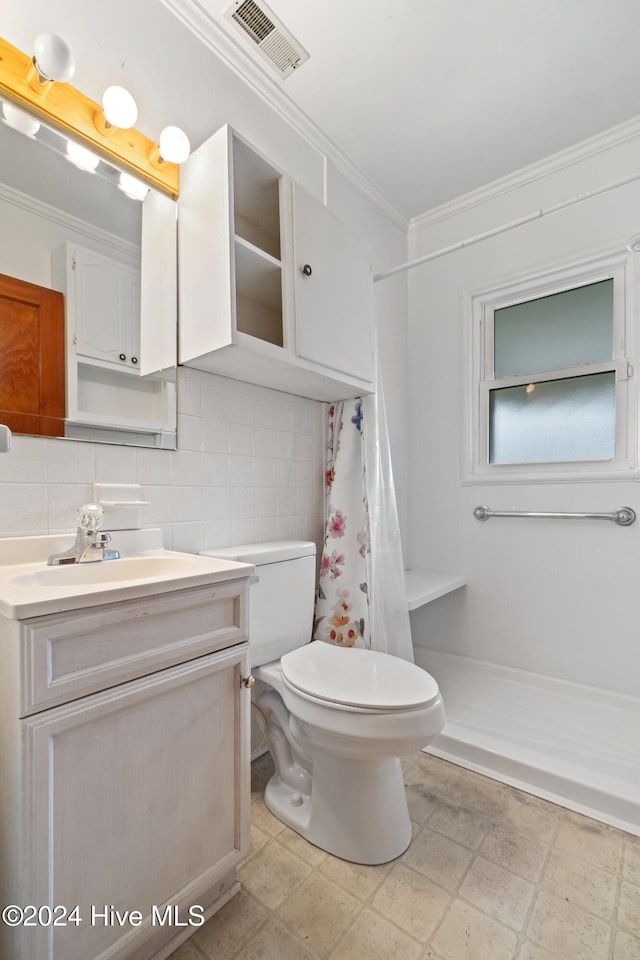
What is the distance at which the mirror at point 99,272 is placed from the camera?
1109 millimetres

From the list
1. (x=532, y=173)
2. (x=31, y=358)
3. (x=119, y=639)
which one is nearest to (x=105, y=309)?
(x=31, y=358)

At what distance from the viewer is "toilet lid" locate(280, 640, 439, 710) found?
1141mm

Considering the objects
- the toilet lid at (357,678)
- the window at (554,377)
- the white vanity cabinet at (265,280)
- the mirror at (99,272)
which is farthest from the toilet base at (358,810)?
the window at (554,377)

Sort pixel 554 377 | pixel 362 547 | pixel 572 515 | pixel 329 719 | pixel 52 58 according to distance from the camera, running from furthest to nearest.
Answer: pixel 554 377, pixel 572 515, pixel 362 547, pixel 329 719, pixel 52 58

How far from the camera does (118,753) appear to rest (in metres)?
0.82

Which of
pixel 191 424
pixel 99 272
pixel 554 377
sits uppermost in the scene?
pixel 99 272

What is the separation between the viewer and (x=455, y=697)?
1.98 m

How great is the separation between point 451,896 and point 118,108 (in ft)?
7.07

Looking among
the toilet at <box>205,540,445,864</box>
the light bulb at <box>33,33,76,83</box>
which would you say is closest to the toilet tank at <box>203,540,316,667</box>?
the toilet at <box>205,540,445,864</box>

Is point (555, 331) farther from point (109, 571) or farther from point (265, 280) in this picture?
point (109, 571)

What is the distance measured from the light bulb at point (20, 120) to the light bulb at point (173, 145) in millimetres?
316

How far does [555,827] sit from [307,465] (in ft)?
4.70

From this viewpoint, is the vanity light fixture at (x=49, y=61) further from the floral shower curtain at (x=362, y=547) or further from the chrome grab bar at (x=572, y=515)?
the chrome grab bar at (x=572, y=515)

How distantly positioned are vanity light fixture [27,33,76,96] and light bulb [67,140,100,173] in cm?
13
